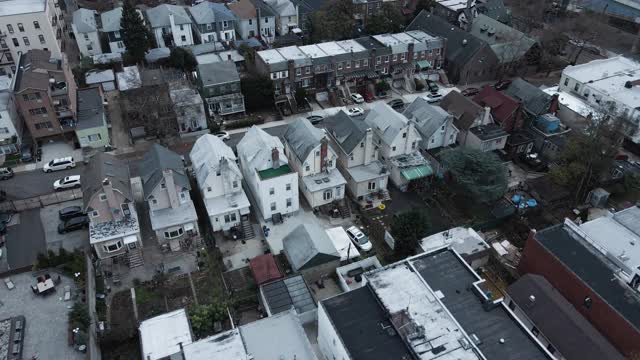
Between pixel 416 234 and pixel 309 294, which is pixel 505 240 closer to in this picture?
pixel 416 234

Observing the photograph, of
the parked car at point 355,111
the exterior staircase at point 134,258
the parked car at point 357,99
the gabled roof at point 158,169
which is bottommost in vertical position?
the exterior staircase at point 134,258

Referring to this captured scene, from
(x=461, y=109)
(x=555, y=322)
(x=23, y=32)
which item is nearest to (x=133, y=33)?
(x=23, y=32)

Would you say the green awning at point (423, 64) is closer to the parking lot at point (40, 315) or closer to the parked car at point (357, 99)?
the parked car at point (357, 99)

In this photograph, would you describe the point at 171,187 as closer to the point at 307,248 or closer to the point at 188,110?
the point at 307,248

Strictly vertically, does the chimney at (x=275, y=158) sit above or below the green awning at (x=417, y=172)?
above

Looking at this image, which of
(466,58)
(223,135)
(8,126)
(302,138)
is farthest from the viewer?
(466,58)

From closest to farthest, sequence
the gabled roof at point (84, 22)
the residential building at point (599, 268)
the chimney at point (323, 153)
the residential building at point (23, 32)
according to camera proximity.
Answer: the residential building at point (599, 268), the chimney at point (323, 153), the residential building at point (23, 32), the gabled roof at point (84, 22)

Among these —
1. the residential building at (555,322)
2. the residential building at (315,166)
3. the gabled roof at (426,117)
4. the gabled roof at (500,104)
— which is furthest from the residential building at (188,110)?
the residential building at (555,322)
